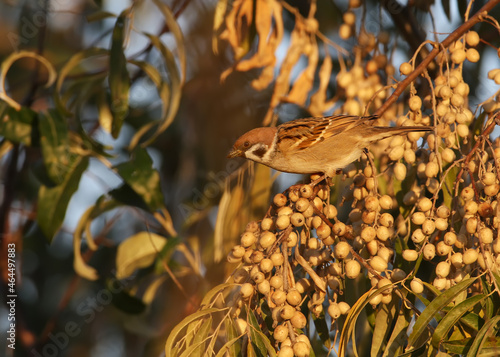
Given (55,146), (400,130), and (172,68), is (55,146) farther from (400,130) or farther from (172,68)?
(400,130)

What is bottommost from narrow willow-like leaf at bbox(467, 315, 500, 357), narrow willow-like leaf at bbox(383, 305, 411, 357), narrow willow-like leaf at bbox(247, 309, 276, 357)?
narrow willow-like leaf at bbox(247, 309, 276, 357)

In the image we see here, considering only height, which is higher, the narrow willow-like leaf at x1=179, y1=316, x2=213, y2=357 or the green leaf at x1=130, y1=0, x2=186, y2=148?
the green leaf at x1=130, y1=0, x2=186, y2=148

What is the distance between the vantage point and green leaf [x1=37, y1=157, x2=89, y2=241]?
132 inches

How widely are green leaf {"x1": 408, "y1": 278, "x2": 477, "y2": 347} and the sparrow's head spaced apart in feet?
4.82

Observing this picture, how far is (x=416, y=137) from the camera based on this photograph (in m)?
2.55

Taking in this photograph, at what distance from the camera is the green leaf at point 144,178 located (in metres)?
3.26

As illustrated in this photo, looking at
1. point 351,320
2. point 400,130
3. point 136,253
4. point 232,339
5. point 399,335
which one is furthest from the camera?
point 136,253

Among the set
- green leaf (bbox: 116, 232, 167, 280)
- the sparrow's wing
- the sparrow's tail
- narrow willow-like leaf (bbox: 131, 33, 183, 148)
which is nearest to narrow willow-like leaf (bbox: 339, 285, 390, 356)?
the sparrow's tail

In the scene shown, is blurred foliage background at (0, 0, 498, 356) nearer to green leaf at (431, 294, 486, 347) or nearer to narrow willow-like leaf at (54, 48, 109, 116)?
narrow willow-like leaf at (54, 48, 109, 116)

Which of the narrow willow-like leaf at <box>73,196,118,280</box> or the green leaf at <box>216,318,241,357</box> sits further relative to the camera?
the narrow willow-like leaf at <box>73,196,118,280</box>

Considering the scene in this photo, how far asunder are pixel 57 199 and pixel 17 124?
52cm

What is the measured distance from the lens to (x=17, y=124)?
11.4 feet

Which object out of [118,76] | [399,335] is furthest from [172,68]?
[399,335]

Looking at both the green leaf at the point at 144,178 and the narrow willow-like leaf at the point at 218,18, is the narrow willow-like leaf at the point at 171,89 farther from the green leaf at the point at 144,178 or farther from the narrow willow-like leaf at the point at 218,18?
the narrow willow-like leaf at the point at 218,18
